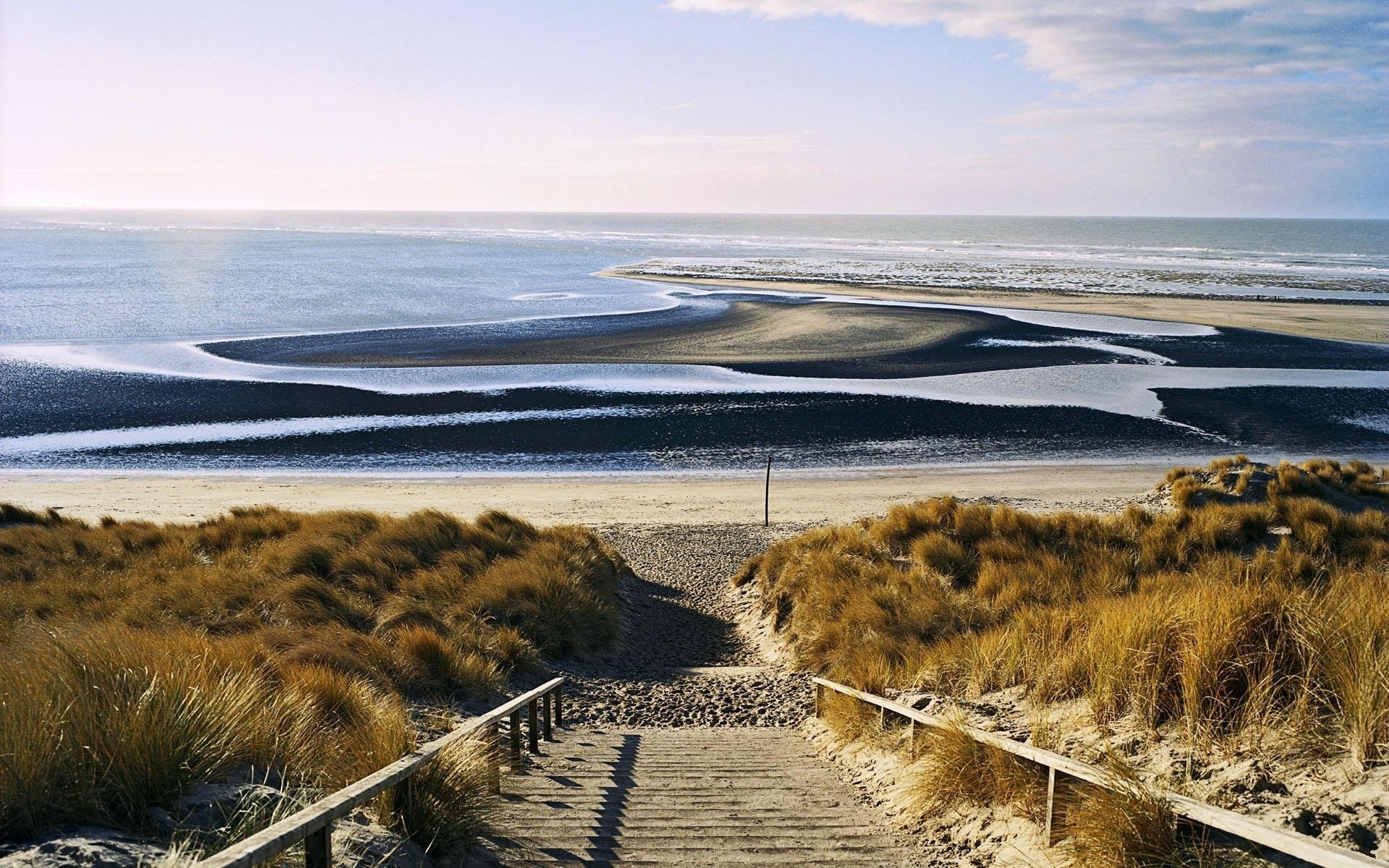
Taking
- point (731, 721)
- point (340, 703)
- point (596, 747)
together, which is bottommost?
point (731, 721)

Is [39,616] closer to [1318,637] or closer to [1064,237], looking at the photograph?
[1318,637]

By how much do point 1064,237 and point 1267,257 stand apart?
233 feet

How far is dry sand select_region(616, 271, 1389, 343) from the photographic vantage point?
54.1m

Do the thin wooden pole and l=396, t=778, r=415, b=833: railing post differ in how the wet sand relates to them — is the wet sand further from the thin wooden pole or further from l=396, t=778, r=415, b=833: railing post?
l=396, t=778, r=415, b=833: railing post

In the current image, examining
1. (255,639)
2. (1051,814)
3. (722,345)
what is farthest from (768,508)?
(722,345)

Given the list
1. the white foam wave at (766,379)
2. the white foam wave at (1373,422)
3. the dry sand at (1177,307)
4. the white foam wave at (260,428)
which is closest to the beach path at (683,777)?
the white foam wave at (260,428)

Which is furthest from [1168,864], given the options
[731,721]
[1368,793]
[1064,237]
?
[1064,237]

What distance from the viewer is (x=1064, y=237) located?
192m

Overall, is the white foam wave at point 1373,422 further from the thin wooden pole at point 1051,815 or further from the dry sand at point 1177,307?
the thin wooden pole at point 1051,815

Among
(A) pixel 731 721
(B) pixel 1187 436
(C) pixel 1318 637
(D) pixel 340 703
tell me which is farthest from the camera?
(B) pixel 1187 436

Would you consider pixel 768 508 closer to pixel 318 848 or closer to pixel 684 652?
pixel 684 652

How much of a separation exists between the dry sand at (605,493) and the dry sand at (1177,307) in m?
34.3

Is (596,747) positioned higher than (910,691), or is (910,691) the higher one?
(910,691)

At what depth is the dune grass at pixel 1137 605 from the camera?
15.3ft
